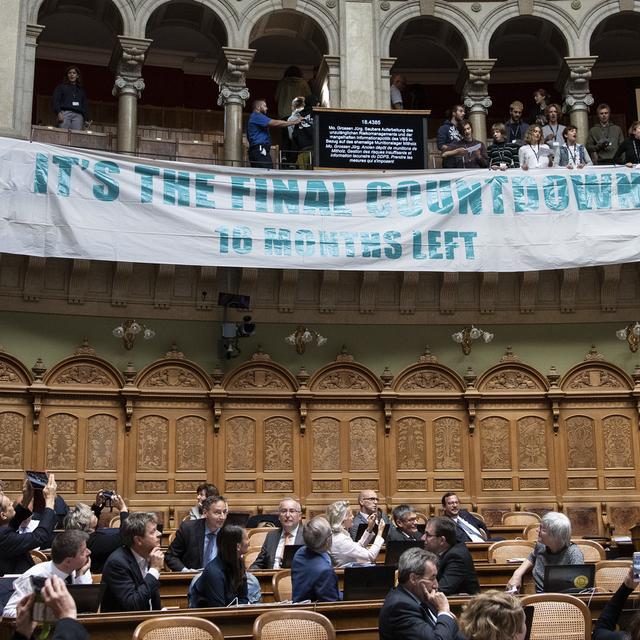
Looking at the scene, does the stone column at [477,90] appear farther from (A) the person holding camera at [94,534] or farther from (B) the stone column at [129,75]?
(A) the person holding camera at [94,534]

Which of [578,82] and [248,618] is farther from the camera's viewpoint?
[578,82]

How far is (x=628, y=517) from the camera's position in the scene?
15180mm

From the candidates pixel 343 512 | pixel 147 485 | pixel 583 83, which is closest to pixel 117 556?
pixel 343 512

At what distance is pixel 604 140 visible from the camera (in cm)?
1666

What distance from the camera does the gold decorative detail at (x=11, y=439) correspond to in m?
14.1

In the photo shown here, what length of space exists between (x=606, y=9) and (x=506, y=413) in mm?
7595

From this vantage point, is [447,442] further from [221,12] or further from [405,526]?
[221,12]

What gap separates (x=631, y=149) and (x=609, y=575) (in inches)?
377

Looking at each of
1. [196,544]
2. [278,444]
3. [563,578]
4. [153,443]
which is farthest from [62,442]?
[563,578]

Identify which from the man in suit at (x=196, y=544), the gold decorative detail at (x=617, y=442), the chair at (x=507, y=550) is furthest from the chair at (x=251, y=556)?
the gold decorative detail at (x=617, y=442)

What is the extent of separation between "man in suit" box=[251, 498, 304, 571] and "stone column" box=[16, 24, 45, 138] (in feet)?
28.1

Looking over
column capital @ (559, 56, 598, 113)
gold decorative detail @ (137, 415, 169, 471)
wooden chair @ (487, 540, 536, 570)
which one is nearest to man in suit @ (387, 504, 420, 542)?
wooden chair @ (487, 540, 536, 570)

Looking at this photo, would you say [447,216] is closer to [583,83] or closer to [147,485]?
[583,83]

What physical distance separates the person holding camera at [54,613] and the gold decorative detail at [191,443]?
10616 millimetres
